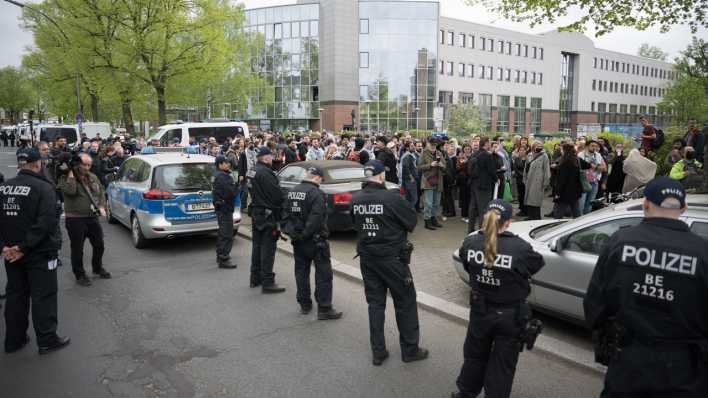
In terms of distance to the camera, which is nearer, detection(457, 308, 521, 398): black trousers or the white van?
detection(457, 308, 521, 398): black trousers

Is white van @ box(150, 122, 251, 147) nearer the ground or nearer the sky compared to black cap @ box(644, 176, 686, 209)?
nearer the sky

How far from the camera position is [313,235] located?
5.68m

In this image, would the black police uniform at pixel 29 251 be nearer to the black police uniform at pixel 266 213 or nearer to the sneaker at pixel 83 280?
the sneaker at pixel 83 280

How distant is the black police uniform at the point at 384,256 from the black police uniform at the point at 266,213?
2.29 meters

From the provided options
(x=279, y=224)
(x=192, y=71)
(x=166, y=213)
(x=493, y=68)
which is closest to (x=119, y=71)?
(x=192, y=71)

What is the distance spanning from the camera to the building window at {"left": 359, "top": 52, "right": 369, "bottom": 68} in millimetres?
57844

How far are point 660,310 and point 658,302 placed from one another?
0.14 feet

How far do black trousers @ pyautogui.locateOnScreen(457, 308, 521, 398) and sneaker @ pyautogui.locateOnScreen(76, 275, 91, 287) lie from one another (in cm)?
572

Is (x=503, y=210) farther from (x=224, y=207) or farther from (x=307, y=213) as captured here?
(x=224, y=207)

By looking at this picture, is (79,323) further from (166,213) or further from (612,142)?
(612,142)

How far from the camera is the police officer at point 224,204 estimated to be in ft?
26.1

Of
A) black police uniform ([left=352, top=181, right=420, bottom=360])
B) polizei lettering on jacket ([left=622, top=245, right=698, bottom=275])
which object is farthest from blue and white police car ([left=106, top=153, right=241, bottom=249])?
polizei lettering on jacket ([left=622, top=245, right=698, bottom=275])

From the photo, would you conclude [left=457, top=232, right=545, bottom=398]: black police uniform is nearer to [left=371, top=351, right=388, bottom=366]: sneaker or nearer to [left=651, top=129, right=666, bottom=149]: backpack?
[left=371, top=351, right=388, bottom=366]: sneaker

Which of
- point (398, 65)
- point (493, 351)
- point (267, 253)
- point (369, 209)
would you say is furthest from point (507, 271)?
point (398, 65)
